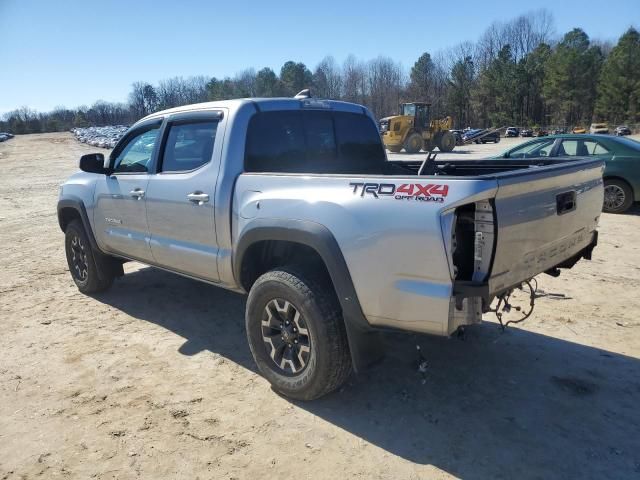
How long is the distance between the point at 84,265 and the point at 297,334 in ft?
12.1

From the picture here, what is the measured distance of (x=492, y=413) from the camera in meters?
3.20

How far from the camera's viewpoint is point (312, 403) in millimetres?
3420

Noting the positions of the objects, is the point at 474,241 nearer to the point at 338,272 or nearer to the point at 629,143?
the point at 338,272

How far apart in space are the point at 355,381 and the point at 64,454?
77.4 inches

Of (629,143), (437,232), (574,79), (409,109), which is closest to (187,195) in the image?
(437,232)

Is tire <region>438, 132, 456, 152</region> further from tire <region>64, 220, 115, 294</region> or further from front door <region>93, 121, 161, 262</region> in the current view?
front door <region>93, 121, 161, 262</region>

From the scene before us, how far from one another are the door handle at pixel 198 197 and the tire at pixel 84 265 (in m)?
2.31

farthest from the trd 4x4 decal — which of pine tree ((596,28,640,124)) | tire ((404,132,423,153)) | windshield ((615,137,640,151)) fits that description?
pine tree ((596,28,640,124))

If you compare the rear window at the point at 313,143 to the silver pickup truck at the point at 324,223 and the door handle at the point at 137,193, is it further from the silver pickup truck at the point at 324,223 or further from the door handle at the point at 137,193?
the door handle at the point at 137,193

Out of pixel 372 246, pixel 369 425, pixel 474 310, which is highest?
pixel 372 246

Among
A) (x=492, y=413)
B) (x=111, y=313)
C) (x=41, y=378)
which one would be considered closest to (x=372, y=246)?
(x=492, y=413)

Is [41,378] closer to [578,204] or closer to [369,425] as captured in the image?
[369,425]

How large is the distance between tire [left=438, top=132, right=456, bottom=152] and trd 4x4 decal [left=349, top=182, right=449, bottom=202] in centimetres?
3011

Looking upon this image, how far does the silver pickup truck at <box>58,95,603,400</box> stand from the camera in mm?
2619
